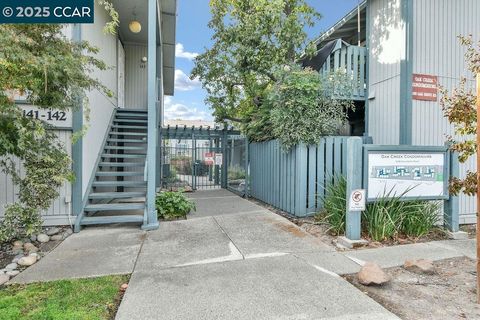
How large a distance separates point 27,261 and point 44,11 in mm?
3063

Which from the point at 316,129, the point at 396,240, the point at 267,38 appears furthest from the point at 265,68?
the point at 396,240

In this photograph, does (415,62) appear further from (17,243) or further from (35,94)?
(17,243)

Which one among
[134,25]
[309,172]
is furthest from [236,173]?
[134,25]

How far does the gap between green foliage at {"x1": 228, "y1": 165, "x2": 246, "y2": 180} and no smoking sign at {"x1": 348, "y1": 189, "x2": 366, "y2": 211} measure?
17.6 ft

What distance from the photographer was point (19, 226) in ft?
15.1

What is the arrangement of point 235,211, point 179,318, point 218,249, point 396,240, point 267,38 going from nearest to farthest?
point 179,318, point 218,249, point 396,240, point 235,211, point 267,38

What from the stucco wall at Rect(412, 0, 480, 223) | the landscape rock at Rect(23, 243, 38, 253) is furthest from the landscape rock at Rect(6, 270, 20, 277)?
the stucco wall at Rect(412, 0, 480, 223)

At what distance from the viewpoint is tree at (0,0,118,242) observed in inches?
123

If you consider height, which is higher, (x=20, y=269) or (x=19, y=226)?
(x=19, y=226)

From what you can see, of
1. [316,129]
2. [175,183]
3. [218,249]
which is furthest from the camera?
[175,183]

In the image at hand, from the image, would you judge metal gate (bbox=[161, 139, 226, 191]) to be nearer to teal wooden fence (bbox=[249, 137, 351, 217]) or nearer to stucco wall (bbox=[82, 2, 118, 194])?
stucco wall (bbox=[82, 2, 118, 194])

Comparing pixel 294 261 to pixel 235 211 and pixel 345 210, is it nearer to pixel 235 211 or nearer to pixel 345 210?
pixel 345 210

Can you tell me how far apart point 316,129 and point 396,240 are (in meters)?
2.46

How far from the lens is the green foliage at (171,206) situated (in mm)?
6234
